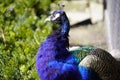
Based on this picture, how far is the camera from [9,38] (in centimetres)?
480

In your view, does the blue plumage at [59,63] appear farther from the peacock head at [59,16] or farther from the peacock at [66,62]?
the peacock head at [59,16]

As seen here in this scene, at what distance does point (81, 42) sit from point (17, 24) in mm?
1829

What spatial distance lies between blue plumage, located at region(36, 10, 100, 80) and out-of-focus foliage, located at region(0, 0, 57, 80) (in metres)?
0.28

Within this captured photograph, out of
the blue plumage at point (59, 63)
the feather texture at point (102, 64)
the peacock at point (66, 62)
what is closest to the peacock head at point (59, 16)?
the peacock at point (66, 62)

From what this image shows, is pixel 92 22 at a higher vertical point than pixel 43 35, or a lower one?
lower

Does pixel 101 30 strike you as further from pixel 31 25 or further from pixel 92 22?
pixel 31 25

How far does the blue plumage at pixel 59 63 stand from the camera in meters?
3.85

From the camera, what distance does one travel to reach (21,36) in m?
4.95

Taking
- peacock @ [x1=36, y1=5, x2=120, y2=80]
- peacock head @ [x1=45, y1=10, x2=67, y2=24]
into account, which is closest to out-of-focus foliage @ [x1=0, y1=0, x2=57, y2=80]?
peacock @ [x1=36, y1=5, x2=120, y2=80]

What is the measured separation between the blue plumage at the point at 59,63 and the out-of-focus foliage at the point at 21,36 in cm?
28

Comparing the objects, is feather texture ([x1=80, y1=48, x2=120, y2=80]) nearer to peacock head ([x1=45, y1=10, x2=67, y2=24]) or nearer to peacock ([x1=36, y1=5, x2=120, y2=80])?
peacock ([x1=36, y1=5, x2=120, y2=80])

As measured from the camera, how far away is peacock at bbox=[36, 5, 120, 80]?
12.6ft

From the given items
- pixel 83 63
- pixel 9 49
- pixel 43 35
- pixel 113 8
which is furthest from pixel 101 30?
pixel 83 63

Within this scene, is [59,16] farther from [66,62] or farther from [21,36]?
[21,36]
